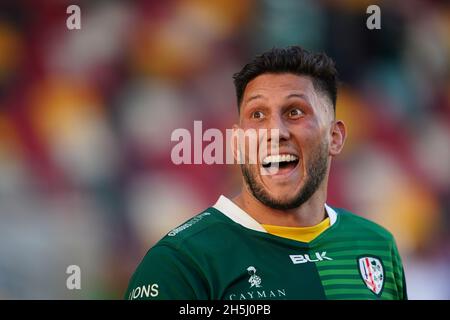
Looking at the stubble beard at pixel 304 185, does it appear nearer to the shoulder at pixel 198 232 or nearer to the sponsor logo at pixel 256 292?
the shoulder at pixel 198 232

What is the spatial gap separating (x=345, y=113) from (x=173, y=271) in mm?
2257

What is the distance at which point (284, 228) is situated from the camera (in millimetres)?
2160

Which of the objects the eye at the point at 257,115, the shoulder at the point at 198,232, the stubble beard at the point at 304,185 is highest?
the eye at the point at 257,115

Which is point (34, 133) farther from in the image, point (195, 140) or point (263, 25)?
point (263, 25)

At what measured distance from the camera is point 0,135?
3.65 m

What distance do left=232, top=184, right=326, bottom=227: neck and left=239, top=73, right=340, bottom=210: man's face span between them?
22mm

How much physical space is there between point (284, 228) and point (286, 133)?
0.32 m

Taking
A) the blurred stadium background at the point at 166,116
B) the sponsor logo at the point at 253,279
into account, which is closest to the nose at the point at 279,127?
the sponsor logo at the point at 253,279

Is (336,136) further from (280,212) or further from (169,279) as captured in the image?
(169,279)

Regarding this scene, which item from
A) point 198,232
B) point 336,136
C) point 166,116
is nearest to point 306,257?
point 198,232

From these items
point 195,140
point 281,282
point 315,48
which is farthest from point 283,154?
point 315,48

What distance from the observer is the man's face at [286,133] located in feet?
7.15

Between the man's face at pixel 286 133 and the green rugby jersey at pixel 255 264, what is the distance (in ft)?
0.43

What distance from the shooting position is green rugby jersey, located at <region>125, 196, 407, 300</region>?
6.25 ft
